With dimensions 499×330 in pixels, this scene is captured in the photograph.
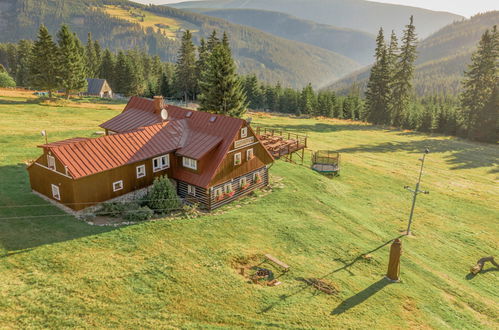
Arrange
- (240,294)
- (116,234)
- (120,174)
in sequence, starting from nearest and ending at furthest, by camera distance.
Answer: (240,294) < (116,234) < (120,174)

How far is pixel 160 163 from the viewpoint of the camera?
2912cm

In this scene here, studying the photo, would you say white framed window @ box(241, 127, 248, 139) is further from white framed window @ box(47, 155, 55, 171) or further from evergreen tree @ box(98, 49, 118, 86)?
evergreen tree @ box(98, 49, 118, 86)

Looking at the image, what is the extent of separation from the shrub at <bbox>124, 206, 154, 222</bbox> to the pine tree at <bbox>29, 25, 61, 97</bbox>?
5143cm

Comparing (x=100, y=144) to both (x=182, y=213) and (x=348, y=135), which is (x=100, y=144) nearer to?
(x=182, y=213)

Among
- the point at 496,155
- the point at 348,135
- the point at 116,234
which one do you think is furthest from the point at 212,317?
the point at 496,155

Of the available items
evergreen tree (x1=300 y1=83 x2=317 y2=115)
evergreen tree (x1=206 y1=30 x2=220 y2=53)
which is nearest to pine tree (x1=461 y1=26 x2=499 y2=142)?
evergreen tree (x1=300 y1=83 x2=317 y2=115)

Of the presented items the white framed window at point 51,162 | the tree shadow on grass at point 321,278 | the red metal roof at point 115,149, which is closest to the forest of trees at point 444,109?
the tree shadow on grass at point 321,278

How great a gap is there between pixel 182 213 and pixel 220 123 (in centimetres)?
918

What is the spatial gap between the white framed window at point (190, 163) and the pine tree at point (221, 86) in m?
26.0

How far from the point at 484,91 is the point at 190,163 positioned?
245 feet

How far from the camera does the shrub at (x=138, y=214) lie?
24766 millimetres

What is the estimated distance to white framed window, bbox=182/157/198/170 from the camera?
94.5 feet

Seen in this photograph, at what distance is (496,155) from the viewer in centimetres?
6212

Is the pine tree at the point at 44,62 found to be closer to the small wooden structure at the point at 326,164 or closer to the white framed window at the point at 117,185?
the white framed window at the point at 117,185
